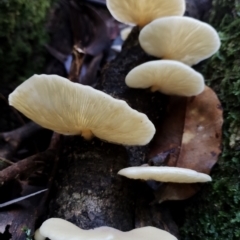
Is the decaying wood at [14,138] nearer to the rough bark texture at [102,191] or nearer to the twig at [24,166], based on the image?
the twig at [24,166]

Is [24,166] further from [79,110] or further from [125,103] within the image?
[125,103]

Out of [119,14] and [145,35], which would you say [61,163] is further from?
[119,14]

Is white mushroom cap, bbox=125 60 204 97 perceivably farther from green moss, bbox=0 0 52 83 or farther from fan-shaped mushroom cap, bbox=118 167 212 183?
green moss, bbox=0 0 52 83

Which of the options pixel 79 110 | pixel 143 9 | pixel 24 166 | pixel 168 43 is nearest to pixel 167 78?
pixel 168 43

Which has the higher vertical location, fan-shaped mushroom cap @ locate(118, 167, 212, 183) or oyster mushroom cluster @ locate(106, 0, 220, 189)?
oyster mushroom cluster @ locate(106, 0, 220, 189)

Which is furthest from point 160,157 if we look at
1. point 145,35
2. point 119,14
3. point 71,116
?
point 119,14

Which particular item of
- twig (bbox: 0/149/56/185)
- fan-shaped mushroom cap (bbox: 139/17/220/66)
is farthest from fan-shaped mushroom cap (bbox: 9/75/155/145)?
fan-shaped mushroom cap (bbox: 139/17/220/66)

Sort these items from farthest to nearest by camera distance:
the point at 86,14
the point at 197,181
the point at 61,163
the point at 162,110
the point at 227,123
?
the point at 86,14 → the point at 162,110 → the point at 227,123 → the point at 61,163 → the point at 197,181
